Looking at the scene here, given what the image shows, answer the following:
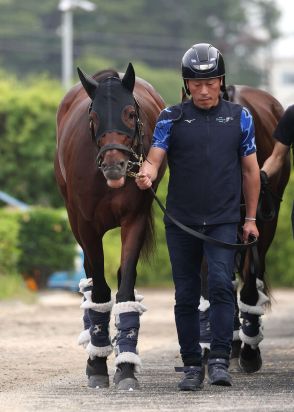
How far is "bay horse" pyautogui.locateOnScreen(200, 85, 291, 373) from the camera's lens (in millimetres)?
10023

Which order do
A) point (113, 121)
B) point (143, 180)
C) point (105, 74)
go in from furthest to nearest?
point (105, 74) < point (113, 121) < point (143, 180)

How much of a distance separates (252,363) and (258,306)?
1.51 feet

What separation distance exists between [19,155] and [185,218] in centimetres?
1794

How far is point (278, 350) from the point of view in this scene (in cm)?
1187

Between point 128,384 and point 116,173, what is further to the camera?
point 128,384

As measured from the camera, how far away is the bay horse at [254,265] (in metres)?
10.0

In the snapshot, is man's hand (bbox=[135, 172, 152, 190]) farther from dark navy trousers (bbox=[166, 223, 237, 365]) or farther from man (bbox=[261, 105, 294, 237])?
man (bbox=[261, 105, 294, 237])

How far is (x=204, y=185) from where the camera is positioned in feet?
27.9

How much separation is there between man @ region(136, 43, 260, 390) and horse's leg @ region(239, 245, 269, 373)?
1.61 meters

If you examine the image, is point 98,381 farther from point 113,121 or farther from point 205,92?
point 205,92

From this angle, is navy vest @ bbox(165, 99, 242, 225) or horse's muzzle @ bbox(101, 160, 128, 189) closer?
horse's muzzle @ bbox(101, 160, 128, 189)

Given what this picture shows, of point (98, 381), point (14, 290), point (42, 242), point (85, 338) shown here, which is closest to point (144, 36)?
Answer: point (42, 242)

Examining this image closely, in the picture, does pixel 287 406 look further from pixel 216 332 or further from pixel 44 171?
pixel 44 171

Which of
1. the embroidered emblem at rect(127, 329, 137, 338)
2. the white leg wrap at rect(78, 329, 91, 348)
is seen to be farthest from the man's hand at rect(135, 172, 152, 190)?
the white leg wrap at rect(78, 329, 91, 348)
